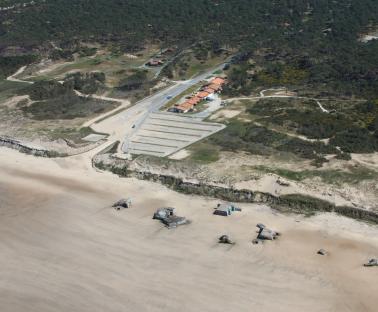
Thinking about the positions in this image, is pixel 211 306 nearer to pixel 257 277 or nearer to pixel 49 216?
pixel 257 277

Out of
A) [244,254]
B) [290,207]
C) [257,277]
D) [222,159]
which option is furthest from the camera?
[222,159]

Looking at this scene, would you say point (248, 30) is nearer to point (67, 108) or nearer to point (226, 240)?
point (67, 108)

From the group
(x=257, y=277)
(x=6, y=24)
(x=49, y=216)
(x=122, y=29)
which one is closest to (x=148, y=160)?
(x=49, y=216)

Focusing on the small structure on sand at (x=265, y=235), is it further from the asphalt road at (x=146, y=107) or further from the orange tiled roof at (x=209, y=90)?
the orange tiled roof at (x=209, y=90)

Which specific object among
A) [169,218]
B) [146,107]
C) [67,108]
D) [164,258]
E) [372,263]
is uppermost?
[146,107]

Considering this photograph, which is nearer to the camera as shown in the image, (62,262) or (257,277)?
(257,277)

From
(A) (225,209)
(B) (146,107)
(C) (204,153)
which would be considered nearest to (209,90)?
(B) (146,107)
